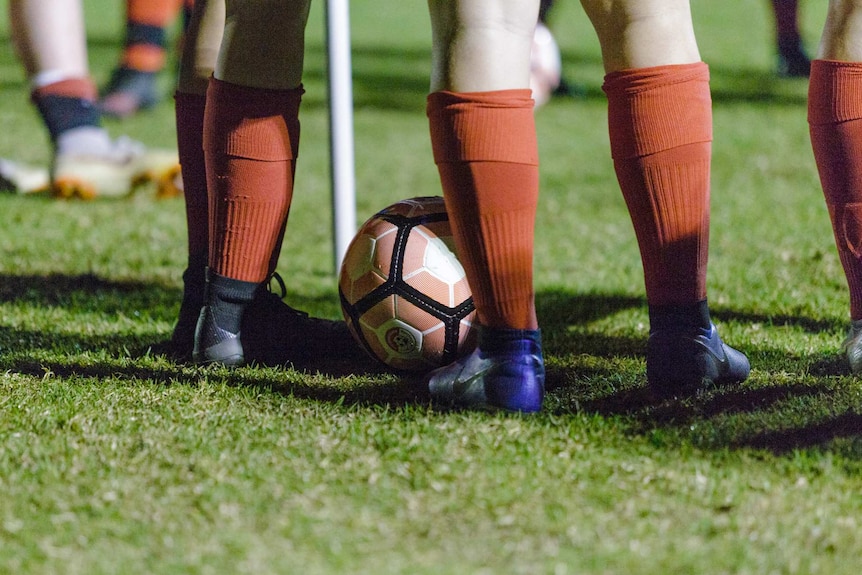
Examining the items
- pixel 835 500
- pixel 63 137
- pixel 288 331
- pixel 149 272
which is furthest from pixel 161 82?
pixel 835 500

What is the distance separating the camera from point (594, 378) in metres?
2.27

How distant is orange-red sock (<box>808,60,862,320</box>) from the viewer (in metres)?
2.20

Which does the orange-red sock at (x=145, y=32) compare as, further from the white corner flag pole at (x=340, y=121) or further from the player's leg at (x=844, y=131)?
the player's leg at (x=844, y=131)

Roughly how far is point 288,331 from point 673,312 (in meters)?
0.91

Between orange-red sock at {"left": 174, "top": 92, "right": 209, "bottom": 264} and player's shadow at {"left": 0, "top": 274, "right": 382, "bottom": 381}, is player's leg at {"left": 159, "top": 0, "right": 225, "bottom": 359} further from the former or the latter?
player's shadow at {"left": 0, "top": 274, "right": 382, "bottom": 381}

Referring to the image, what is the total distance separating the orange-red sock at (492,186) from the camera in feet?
6.15

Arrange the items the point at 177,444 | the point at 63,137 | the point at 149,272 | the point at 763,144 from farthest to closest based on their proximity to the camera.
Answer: the point at 763,144 → the point at 63,137 → the point at 149,272 → the point at 177,444

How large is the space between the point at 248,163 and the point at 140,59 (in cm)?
612

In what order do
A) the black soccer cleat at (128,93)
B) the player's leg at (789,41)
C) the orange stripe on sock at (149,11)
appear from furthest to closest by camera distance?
the player's leg at (789,41) → the black soccer cleat at (128,93) → the orange stripe on sock at (149,11)

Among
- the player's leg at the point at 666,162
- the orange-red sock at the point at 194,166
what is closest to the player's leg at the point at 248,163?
the orange-red sock at the point at 194,166

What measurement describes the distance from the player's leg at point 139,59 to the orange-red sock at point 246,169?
5.72m

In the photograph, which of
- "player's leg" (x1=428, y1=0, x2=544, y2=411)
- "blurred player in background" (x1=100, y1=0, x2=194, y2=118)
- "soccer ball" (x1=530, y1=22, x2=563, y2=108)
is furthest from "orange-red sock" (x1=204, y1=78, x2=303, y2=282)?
"soccer ball" (x1=530, y1=22, x2=563, y2=108)

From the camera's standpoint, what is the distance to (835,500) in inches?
63.5

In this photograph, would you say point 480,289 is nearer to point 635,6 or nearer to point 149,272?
point 635,6
